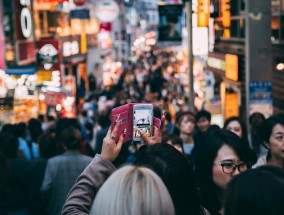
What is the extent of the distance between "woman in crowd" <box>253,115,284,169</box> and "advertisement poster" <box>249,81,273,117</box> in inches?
237

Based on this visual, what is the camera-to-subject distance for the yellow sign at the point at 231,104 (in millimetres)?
23228

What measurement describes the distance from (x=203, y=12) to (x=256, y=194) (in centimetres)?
1641

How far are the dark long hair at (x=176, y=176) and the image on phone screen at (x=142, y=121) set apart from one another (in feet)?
1.29

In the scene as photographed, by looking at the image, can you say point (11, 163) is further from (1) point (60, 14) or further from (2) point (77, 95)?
(2) point (77, 95)

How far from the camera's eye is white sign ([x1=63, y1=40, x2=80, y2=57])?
112 feet

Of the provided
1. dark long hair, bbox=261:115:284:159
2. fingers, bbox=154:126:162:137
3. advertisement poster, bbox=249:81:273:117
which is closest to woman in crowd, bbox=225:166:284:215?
fingers, bbox=154:126:162:137

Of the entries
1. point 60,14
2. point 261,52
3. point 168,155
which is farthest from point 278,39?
point 60,14

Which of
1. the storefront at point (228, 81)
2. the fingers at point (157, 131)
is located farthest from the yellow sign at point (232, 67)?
the fingers at point (157, 131)

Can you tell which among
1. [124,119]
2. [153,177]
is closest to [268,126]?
[124,119]

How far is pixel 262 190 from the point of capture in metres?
2.38

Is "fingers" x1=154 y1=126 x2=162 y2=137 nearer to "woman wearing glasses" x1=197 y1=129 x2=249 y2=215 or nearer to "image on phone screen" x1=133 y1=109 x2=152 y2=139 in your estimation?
"image on phone screen" x1=133 y1=109 x2=152 y2=139

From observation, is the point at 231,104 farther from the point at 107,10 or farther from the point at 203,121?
the point at 203,121

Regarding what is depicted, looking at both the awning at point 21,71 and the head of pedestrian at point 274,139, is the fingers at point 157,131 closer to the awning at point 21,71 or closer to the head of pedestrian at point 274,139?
the head of pedestrian at point 274,139

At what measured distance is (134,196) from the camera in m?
2.51
